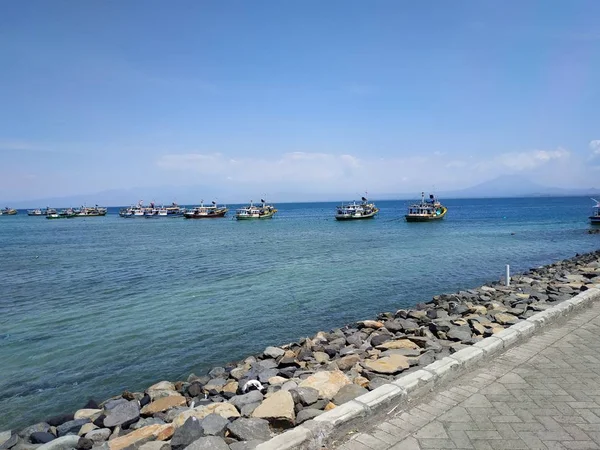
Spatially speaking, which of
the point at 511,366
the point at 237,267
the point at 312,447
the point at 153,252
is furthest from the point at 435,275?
the point at 153,252

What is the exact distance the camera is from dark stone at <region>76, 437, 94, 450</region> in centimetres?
576

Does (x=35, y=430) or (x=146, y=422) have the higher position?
(x=146, y=422)

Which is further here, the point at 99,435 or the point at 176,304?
the point at 176,304

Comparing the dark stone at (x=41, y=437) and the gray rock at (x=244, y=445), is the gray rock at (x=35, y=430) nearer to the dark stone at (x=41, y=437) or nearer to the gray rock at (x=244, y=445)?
the dark stone at (x=41, y=437)

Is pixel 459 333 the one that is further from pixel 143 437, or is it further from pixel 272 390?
pixel 143 437

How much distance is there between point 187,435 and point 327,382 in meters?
2.35

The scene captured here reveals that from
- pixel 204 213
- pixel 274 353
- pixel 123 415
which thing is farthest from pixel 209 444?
pixel 204 213

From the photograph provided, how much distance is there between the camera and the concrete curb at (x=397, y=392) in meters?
4.17

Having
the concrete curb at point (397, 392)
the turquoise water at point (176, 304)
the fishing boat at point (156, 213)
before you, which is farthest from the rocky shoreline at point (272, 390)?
the fishing boat at point (156, 213)

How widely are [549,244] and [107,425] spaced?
4089 cm

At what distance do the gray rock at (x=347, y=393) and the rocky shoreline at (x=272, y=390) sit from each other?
0.05 ft

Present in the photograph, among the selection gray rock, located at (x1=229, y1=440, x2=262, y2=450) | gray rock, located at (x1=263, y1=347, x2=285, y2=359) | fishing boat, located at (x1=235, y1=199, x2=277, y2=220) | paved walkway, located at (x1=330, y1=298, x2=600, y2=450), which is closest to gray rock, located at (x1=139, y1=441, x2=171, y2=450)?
gray rock, located at (x1=229, y1=440, x2=262, y2=450)

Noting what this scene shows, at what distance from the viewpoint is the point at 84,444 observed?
19.0 ft

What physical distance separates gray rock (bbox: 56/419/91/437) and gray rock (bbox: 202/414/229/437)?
325 cm
